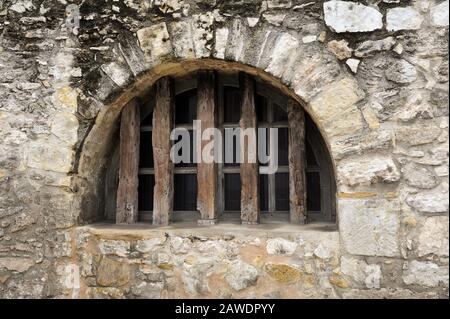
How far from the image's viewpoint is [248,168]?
2.52 metres

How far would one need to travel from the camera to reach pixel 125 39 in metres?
2.43

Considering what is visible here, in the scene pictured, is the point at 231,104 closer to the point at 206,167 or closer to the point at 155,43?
the point at 206,167

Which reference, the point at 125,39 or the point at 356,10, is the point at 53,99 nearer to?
the point at 125,39

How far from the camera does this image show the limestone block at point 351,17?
85.4 inches

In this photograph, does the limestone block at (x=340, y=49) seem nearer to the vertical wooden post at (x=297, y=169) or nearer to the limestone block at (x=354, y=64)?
the limestone block at (x=354, y=64)

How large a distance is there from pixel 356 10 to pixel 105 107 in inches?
66.7

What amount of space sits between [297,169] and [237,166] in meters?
0.43

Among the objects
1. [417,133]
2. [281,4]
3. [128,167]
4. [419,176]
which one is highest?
[281,4]

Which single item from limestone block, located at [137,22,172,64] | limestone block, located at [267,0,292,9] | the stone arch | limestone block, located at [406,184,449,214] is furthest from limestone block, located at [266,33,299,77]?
limestone block, located at [406,184,449,214]

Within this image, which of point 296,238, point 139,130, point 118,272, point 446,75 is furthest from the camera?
point 139,130

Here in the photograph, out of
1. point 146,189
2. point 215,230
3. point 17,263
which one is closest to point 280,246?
point 215,230

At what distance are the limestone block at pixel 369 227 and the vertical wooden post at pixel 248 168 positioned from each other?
23.3 inches

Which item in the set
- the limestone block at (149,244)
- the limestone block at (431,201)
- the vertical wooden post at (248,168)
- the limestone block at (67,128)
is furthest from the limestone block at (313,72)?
the limestone block at (67,128)
